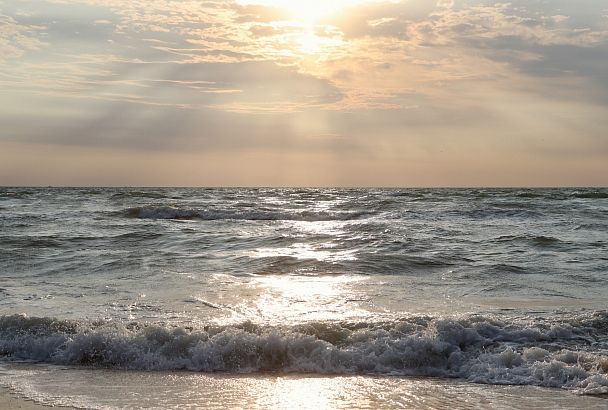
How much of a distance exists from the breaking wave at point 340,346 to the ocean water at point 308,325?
0.02 m

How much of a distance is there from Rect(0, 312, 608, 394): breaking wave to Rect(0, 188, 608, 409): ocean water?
0.02 metres

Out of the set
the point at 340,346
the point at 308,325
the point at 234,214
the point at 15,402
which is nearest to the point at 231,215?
the point at 234,214

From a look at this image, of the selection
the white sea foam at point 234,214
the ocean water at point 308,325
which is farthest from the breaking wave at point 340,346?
the white sea foam at point 234,214

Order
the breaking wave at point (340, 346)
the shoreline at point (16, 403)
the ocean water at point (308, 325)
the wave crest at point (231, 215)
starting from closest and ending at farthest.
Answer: the shoreline at point (16, 403) → the ocean water at point (308, 325) → the breaking wave at point (340, 346) → the wave crest at point (231, 215)

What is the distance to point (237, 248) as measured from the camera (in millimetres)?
18359

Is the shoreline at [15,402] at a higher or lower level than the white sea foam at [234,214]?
lower

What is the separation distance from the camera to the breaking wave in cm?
780

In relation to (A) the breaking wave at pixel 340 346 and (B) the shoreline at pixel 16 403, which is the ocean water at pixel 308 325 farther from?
(B) the shoreline at pixel 16 403

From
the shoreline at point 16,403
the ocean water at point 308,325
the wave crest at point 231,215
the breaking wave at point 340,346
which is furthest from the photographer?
the wave crest at point 231,215

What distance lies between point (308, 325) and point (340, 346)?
0.67 metres

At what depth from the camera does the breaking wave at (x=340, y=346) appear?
7.80 metres

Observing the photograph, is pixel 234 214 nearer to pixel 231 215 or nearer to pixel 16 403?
pixel 231 215

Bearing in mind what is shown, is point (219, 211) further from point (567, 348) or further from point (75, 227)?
point (567, 348)

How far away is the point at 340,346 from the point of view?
329 inches
